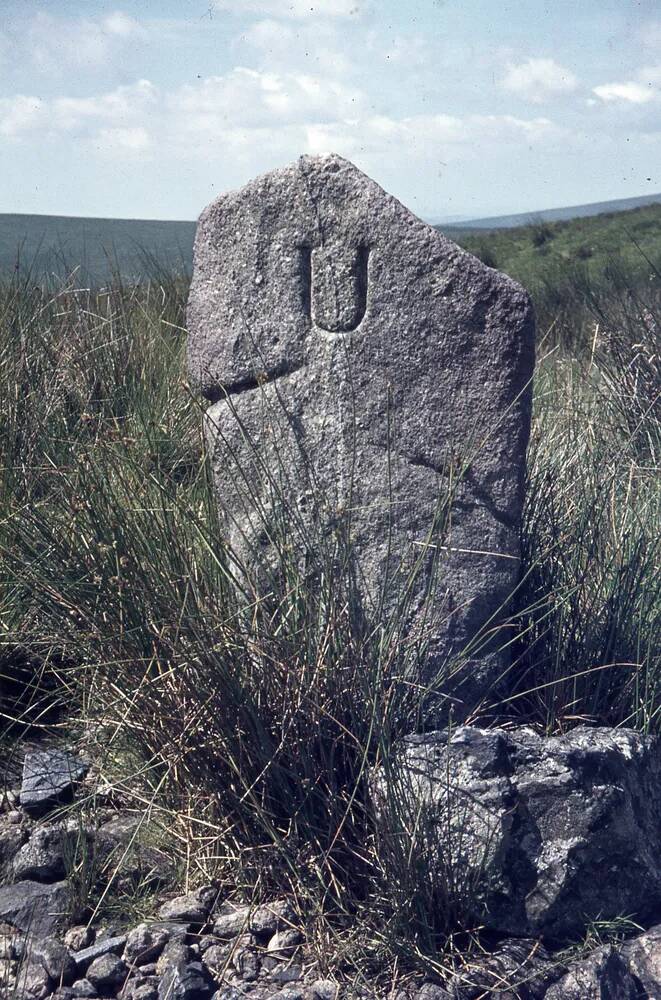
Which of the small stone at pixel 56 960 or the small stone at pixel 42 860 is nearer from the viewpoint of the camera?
the small stone at pixel 56 960

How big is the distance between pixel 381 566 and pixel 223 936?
76 cm

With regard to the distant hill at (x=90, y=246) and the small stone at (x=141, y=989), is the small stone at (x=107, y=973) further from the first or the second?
the distant hill at (x=90, y=246)

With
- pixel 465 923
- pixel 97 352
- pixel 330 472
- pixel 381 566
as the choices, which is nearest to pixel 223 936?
pixel 465 923

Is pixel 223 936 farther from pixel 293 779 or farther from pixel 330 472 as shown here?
pixel 330 472

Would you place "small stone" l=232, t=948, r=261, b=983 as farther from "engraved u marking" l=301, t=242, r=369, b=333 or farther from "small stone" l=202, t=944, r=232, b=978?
"engraved u marking" l=301, t=242, r=369, b=333

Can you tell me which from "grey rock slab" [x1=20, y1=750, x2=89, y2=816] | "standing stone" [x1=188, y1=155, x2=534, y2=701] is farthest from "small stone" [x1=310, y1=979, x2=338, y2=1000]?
"grey rock slab" [x1=20, y1=750, x2=89, y2=816]

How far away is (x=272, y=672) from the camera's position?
6.21 feet

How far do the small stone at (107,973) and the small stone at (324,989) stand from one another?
1.08 ft

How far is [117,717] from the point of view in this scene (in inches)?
86.3

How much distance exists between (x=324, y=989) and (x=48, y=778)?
801 millimetres

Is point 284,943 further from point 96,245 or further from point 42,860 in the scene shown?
point 96,245

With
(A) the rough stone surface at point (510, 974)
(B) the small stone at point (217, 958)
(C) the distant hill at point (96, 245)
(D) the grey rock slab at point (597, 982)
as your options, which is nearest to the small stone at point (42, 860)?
(B) the small stone at point (217, 958)

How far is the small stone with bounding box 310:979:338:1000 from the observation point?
1.69 metres

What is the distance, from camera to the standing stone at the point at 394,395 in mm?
2148
